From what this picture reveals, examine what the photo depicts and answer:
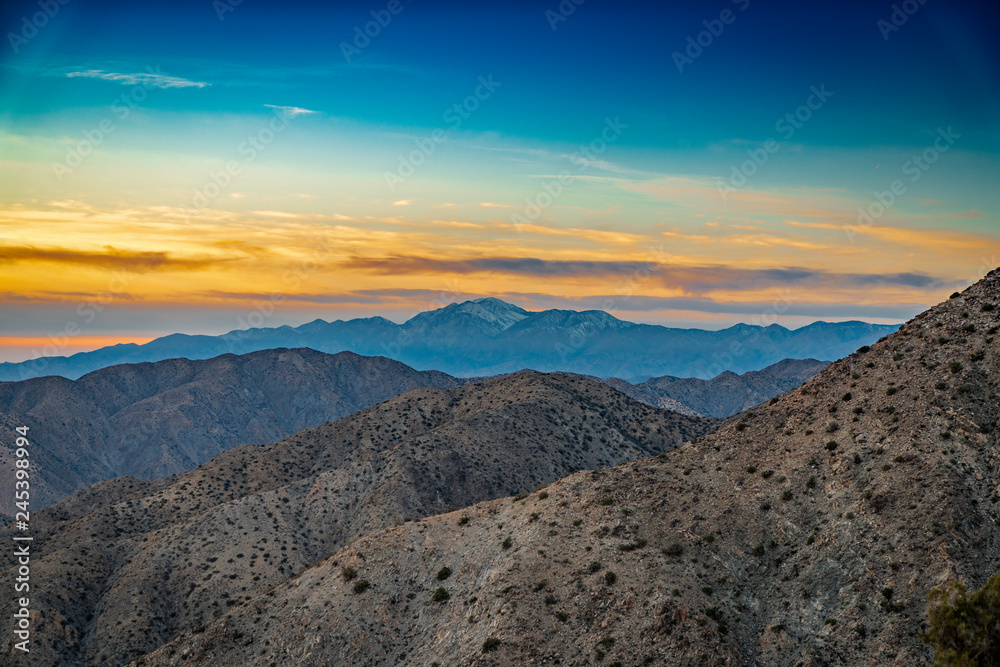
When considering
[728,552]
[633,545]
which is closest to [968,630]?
[728,552]

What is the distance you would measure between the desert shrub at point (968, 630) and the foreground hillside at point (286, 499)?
5575 cm

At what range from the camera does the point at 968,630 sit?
1177 inches

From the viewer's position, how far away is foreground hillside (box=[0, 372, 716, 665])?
266 ft

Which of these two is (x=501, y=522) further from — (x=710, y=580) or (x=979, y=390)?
(x=979, y=390)

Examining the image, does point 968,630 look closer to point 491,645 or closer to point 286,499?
point 491,645

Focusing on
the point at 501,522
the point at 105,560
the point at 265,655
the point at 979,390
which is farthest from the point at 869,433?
the point at 105,560

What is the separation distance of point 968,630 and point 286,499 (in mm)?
93761

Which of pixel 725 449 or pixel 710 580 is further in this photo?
pixel 725 449

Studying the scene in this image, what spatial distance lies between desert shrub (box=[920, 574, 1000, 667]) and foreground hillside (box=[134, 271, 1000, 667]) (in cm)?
469

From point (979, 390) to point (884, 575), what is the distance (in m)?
15.9

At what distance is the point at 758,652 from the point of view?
39281 mm

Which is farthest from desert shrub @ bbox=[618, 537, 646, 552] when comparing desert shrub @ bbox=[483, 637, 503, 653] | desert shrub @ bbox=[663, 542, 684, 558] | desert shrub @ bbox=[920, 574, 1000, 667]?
desert shrub @ bbox=[920, 574, 1000, 667]

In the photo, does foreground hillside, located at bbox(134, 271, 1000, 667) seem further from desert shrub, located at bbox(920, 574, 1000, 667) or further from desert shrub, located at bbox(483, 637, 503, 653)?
desert shrub, located at bbox(920, 574, 1000, 667)

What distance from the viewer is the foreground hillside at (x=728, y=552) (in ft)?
128
